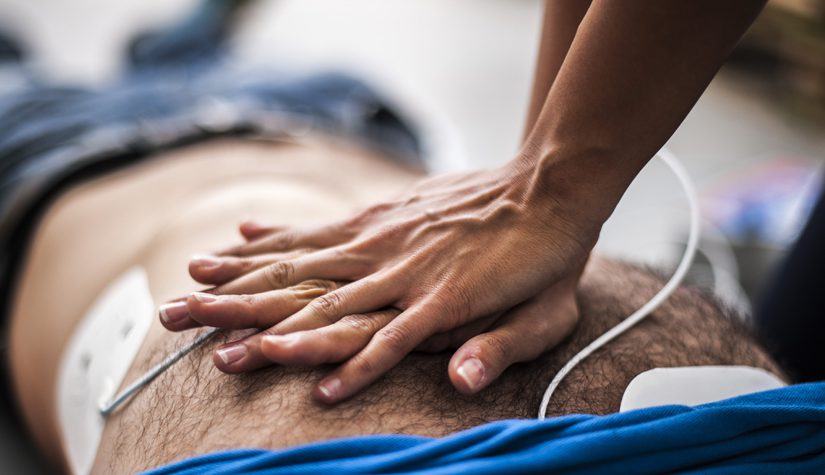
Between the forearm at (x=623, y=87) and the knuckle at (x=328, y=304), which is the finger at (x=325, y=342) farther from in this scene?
the forearm at (x=623, y=87)

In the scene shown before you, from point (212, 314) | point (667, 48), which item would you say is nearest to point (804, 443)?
point (667, 48)

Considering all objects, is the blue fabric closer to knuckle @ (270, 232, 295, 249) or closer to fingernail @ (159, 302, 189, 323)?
fingernail @ (159, 302, 189, 323)

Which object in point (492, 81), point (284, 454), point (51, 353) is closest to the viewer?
point (284, 454)

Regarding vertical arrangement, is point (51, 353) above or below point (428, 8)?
below

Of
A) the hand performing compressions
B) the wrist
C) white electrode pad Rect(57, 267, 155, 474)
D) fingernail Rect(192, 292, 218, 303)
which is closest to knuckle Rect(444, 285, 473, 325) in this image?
the hand performing compressions

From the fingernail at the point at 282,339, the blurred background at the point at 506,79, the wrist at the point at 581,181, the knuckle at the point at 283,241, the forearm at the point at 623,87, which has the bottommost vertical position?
the blurred background at the point at 506,79

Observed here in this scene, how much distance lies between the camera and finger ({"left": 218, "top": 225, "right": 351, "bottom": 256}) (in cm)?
76

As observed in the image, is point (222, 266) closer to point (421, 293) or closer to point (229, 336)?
point (229, 336)

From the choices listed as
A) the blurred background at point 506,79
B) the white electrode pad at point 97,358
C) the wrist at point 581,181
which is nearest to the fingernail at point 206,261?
the white electrode pad at point 97,358

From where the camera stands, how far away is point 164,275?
855 millimetres

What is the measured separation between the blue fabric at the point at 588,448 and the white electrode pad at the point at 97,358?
0.23m

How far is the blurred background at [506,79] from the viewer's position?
167 cm

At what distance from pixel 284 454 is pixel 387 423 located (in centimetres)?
10

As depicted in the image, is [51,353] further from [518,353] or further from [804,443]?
[804,443]
